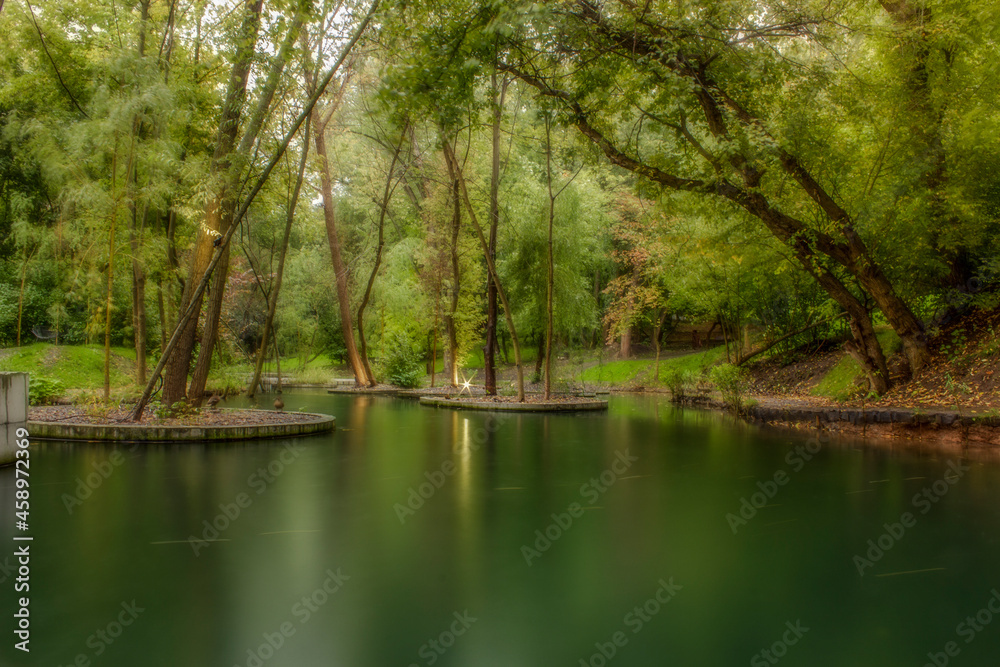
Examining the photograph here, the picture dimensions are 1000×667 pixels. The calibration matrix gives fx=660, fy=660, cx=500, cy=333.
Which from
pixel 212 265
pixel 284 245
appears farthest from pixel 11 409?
pixel 284 245

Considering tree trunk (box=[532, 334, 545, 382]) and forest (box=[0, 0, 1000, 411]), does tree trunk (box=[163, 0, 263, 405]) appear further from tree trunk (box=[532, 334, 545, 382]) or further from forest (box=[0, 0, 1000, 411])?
tree trunk (box=[532, 334, 545, 382])

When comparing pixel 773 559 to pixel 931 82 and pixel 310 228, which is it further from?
pixel 310 228

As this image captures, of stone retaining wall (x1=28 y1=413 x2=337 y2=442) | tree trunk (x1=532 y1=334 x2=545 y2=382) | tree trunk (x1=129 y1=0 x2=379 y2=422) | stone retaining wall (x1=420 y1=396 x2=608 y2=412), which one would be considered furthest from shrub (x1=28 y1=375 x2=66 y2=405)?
tree trunk (x1=532 y1=334 x2=545 y2=382)

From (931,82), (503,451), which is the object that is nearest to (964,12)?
(931,82)

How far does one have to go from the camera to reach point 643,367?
26.5m

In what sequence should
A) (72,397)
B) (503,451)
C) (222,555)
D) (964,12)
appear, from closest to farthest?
(222,555) → (503,451) → (964,12) → (72,397)

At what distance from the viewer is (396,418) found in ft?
43.5

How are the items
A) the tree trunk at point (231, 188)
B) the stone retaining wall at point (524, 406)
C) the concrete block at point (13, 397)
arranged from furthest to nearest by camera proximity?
the stone retaining wall at point (524, 406) → the tree trunk at point (231, 188) → the concrete block at point (13, 397)

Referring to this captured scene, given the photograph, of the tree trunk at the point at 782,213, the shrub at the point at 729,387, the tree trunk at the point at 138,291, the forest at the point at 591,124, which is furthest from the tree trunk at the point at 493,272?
the tree trunk at the point at 138,291

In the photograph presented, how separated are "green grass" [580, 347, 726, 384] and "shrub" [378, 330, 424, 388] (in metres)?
6.53

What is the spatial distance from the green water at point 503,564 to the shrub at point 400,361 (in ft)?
45.5

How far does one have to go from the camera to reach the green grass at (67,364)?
53.0ft

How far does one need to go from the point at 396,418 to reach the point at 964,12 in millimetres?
11981

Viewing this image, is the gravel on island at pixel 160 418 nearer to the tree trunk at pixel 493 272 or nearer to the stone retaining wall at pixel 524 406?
the stone retaining wall at pixel 524 406
